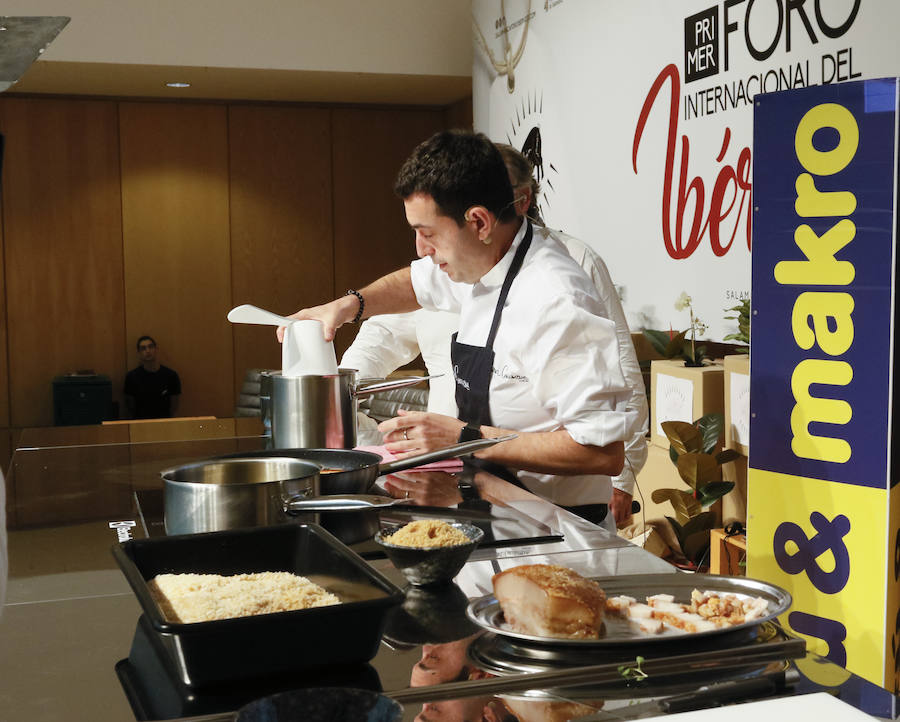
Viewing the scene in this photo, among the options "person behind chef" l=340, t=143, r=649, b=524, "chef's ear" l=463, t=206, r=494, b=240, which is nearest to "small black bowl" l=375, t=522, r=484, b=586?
"chef's ear" l=463, t=206, r=494, b=240

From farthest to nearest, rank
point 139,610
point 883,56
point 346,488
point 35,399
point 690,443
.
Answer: point 35,399, point 690,443, point 883,56, point 346,488, point 139,610

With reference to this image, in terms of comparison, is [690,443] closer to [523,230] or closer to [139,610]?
[523,230]

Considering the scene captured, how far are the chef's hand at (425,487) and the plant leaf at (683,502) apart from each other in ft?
5.72

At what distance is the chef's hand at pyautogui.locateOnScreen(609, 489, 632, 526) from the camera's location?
2693mm

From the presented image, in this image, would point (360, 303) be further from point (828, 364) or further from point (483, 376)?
point (828, 364)

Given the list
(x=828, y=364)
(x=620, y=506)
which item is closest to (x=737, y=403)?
(x=620, y=506)

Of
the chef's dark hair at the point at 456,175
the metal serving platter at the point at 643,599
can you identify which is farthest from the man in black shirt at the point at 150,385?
the metal serving platter at the point at 643,599

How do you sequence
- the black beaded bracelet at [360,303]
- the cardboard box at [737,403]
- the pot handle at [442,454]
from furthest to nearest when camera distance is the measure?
the cardboard box at [737,403], the black beaded bracelet at [360,303], the pot handle at [442,454]

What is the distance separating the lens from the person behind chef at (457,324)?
276cm

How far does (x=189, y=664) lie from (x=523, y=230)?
1.44m

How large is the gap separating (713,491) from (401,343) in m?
1.19

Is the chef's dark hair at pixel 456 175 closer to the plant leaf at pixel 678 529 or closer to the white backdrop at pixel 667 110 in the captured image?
the white backdrop at pixel 667 110

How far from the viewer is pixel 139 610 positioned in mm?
1195

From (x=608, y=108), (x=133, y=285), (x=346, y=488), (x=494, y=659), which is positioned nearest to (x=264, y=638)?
(x=494, y=659)
